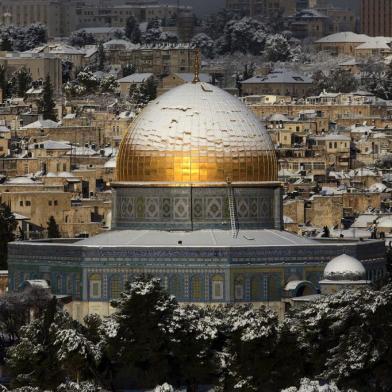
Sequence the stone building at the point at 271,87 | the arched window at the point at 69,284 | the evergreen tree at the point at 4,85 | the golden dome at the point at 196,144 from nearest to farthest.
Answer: the arched window at the point at 69,284, the golden dome at the point at 196,144, the evergreen tree at the point at 4,85, the stone building at the point at 271,87

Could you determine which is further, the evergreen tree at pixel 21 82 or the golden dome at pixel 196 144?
the evergreen tree at pixel 21 82

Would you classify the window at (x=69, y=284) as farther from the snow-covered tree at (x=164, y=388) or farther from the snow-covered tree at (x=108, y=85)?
the snow-covered tree at (x=108, y=85)

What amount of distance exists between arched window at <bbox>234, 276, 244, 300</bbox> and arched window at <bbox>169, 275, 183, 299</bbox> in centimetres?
122

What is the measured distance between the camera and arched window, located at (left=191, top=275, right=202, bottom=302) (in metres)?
72.3

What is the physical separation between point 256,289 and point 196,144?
3847 millimetres

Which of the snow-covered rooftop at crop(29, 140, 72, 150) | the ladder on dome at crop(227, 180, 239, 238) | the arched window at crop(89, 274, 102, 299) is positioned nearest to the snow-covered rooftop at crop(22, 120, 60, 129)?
the snow-covered rooftop at crop(29, 140, 72, 150)

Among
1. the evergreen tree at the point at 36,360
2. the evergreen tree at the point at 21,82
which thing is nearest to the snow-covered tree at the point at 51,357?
the evergreen tree at the point at 36,360

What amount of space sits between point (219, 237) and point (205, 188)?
120cm

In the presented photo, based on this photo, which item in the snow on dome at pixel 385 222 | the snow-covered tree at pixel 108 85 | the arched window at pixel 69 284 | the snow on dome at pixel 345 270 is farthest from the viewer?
Answer: the snow-covered tree at pixel 108 85

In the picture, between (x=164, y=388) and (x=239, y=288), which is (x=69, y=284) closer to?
(x=239, y=288)

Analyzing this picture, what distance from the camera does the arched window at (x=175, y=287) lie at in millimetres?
72250

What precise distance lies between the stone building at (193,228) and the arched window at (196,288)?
22 mm

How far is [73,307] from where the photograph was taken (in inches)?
2879

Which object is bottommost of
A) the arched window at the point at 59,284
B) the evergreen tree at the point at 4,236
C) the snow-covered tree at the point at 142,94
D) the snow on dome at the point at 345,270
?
the snow-covered tree at the point at 142,94
